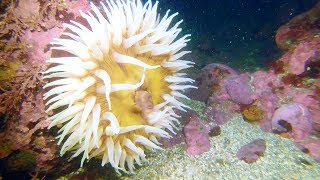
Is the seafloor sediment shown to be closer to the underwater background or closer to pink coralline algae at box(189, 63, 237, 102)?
the underwater background

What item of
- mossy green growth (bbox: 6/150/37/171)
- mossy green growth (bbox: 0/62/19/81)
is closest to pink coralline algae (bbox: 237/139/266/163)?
mossy green growth (bbox: 6/150/37/171)

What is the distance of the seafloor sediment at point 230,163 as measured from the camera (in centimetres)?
460

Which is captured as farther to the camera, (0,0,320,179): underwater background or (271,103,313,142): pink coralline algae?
(271,103,313,142): pink coralline algae

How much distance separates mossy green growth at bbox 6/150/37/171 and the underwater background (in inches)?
0.5

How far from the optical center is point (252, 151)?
16.5 feet

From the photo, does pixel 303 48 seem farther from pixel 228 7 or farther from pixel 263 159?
pixel 228 7

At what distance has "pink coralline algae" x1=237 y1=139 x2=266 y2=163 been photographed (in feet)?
16.1

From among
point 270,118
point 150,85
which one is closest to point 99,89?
point 150,85

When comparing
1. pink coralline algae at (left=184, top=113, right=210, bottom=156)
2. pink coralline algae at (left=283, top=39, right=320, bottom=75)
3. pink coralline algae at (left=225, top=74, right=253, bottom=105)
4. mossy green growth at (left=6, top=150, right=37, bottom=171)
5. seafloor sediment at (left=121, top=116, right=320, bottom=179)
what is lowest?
seafloor sediment at (left=121, top=116, right=320, bottom=179)

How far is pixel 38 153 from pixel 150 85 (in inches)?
73.4

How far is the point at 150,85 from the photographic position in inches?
145

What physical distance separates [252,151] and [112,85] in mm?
3161

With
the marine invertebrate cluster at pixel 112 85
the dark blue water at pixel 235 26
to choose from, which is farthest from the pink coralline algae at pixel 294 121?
the marine invertebrate cluster at pixel 112 85

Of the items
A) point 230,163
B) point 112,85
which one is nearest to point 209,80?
point 230,163
